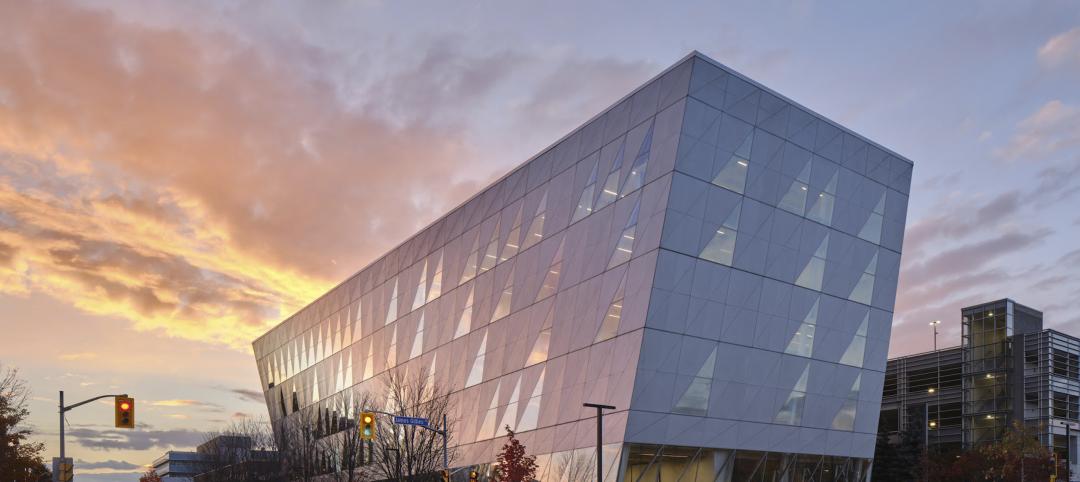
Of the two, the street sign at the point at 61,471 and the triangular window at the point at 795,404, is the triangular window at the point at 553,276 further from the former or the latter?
the street sign at the point at 61,471

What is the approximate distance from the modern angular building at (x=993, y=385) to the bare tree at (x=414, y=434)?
5114 cm

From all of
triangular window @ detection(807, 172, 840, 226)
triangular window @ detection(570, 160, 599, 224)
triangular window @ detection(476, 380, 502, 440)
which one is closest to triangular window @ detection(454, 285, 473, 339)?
triangular window @ detection(476, 380, 502, 440)

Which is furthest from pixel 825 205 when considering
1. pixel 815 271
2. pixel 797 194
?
pixel 815 271

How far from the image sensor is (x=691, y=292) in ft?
158

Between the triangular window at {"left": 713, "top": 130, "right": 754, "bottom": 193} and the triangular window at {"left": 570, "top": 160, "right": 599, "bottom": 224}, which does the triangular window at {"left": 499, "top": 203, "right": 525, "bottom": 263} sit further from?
the triangular window at {"left": 713, "top": 130, "right": 754, "bottom": 193}

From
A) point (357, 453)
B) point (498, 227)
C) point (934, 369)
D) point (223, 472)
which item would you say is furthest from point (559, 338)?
point (934, 369)

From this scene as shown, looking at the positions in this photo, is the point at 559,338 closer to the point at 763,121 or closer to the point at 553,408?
the point at 553,408

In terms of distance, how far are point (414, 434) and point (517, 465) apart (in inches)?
440

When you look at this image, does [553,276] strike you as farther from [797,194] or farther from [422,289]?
[422,289]

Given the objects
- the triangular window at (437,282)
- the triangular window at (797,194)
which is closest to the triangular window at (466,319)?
the triangular window at (437,282)

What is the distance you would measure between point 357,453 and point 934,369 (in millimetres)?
61898

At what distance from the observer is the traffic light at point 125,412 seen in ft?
123

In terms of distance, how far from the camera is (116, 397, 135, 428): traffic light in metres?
37.4

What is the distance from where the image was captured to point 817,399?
5512 centimetres
